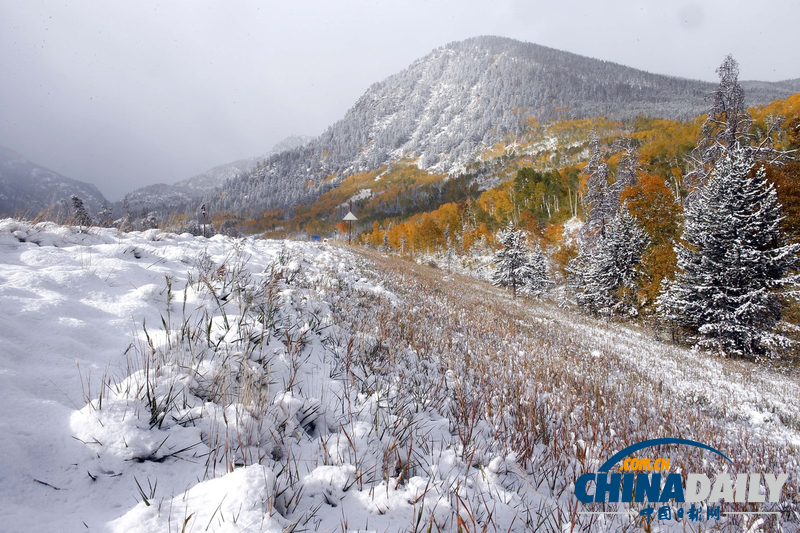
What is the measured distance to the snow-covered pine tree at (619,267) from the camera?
2139 cm

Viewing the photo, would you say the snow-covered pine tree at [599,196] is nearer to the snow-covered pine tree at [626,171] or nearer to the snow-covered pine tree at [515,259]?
the snow-covered pine tree at [626,171]

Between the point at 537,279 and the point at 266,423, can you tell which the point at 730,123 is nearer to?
the point at 537,279

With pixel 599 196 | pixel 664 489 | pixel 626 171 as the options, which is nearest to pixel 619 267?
pixel 599 196

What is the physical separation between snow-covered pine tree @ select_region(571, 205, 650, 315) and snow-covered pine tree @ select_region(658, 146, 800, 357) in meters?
7.89

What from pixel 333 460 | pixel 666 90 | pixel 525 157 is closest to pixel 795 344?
pixel 333 460

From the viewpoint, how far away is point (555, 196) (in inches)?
2539

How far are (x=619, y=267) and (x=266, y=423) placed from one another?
2627 centimetres

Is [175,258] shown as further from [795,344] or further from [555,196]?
[555,196]

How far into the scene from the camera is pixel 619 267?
2223 cm

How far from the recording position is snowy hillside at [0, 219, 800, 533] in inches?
62.0

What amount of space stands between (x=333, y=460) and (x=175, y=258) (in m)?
5.64

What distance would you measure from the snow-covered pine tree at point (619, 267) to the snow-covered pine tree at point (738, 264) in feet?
25.9

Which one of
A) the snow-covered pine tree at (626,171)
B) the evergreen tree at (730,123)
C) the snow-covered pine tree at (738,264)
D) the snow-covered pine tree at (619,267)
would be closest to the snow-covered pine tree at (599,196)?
the snow-covered pine tree at (619,267)

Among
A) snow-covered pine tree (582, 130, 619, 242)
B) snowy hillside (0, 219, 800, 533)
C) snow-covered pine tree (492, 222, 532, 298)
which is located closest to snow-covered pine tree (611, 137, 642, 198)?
snow-covered pine tree (582, 130, 619, 242)
